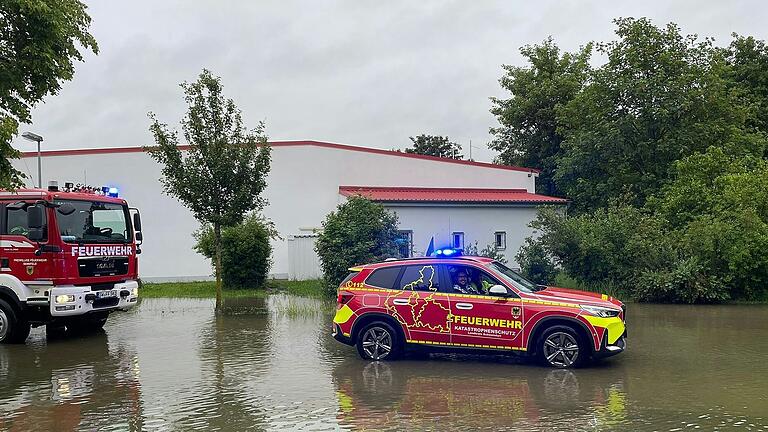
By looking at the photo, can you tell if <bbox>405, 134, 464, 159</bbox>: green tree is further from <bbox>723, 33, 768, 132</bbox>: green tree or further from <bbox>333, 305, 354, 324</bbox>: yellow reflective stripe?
<bbox>333, 305, 354, 324</bbox>: yellow reflective stripe

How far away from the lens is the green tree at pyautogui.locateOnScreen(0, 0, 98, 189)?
10.2m

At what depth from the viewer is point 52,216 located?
12.7 meters

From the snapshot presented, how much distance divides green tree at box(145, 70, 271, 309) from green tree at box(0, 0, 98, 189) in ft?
25.6

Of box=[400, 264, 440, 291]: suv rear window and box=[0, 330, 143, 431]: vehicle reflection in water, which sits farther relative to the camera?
box=[400, 264, 440, 291]: suv rear window

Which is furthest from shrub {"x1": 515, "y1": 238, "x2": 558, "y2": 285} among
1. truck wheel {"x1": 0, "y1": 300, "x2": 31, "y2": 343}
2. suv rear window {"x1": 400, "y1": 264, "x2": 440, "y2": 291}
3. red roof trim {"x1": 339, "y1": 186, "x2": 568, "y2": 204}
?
truck wheel {"x1": 0, "y1": 300, "x2": 31, "y2": 343}

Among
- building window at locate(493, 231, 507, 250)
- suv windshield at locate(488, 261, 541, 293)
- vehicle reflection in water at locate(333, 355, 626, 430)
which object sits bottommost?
vehicle reflection in water at locate(333, 355, 626, 430)

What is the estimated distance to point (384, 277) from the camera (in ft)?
36.0

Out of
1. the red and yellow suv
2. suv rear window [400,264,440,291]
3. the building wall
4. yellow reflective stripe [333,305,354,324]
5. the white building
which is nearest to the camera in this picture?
the red and yellow suv

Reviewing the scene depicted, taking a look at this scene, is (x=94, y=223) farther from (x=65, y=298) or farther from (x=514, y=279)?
(x=514, y=279)

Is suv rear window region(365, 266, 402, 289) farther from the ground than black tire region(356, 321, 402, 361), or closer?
farther from the ground

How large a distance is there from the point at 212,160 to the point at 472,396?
514 inches

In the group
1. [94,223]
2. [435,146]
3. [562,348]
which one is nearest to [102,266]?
[94,223]

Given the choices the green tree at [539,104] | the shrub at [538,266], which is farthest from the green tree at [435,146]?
the shrub at [538,266]

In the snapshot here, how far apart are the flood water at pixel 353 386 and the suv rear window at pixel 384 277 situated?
4.08ft
